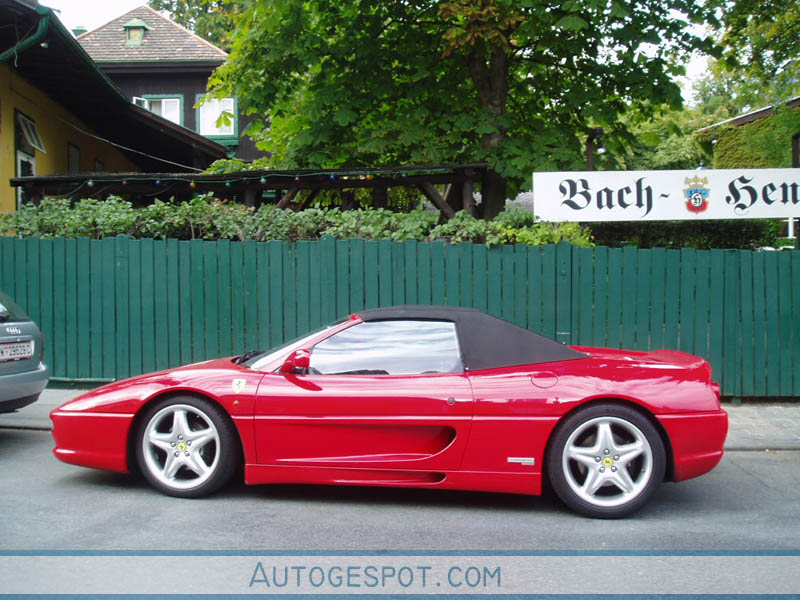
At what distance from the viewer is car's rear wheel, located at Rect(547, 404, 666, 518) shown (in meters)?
4.47

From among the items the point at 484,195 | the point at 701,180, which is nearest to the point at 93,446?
the point at 701,180

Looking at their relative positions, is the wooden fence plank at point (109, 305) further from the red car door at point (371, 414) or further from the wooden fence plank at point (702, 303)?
the wooden fence plank at point (702, 303)

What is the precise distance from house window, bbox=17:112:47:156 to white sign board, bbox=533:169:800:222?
Result: 1021 cm

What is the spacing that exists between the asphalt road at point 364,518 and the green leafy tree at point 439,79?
734cm

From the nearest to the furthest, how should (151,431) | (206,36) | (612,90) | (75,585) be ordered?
(75,585) < (151,431) < (612,90) < (206,36)

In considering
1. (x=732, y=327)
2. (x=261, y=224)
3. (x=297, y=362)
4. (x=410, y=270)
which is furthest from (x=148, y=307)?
(x=732, y=327)

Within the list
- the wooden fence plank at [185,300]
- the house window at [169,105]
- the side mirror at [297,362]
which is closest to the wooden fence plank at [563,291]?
the side mirror at [297,362]

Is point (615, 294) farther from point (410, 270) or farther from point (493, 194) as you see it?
point (493, 194)

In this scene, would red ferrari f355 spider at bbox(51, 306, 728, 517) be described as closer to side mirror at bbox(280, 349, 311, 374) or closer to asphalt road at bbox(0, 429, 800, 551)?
side mirror at bbox(280, 349, 311, 374)

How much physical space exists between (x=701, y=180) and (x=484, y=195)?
16.2 feet

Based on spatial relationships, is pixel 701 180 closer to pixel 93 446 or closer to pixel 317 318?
pixel 317 318

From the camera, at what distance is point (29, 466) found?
18.6 ft

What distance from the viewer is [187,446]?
15.7ft

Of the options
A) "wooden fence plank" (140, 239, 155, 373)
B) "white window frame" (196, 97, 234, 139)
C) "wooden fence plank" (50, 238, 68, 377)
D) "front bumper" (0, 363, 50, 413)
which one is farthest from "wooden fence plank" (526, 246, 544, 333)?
"white window frame" (196, 97, 234, 139)
